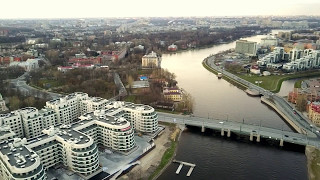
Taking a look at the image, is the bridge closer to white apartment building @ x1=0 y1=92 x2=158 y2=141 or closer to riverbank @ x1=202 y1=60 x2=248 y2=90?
white apartment building @ x1=0 y1=92 x2=158 y2=141

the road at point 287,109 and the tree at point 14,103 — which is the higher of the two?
the tree at point 14,103

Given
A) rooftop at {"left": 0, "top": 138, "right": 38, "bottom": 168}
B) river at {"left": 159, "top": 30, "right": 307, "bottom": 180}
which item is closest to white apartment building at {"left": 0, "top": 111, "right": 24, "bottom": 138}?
rooftop at {"left": 0, "top": 138, "right": 38, "bottom": 168}

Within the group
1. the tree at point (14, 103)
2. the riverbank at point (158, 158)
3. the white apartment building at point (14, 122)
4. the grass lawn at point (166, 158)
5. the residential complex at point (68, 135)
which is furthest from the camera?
the tree at point (14, 103)

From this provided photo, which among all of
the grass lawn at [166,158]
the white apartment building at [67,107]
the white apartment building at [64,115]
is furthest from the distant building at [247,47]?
the grass lawn at [166,158]

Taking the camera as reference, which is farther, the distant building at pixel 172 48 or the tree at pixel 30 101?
the distant building at pixel 172 48

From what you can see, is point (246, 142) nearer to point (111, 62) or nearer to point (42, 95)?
point (42, 95)

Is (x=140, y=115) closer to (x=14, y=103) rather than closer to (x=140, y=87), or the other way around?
(x=140, y=87)

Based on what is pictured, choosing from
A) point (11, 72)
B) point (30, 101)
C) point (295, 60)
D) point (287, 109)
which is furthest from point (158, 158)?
point (295, 60)

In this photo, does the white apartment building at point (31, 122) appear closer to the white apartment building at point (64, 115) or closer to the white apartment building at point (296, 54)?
the white apartment building at point (64, 115)
